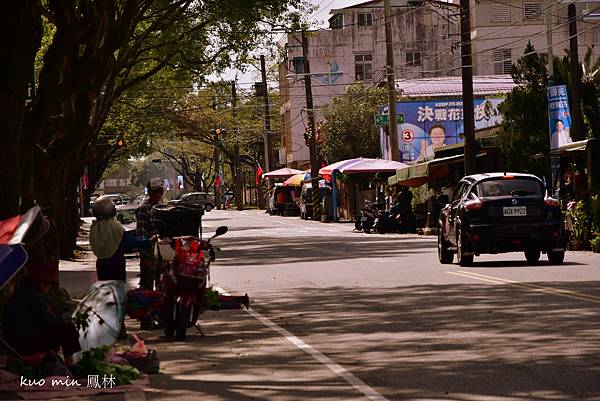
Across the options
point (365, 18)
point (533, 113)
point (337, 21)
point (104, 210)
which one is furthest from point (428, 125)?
point (104, 210)

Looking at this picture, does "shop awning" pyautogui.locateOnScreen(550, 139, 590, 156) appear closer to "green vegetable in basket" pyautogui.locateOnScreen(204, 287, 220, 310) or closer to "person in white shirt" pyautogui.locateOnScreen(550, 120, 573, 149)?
"person in white shirt" pyautogui.locateOnScreen(550, 120, 573, 149)

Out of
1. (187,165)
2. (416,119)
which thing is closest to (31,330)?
(416,119)

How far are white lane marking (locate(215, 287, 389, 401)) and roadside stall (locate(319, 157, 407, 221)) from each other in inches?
1493

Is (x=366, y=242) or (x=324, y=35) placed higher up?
(x=324, y=35)

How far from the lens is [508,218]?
24.4 m

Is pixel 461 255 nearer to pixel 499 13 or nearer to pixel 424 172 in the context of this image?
pixel 424 172

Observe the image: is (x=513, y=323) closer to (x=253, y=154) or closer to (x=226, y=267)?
(x=226, y=267)

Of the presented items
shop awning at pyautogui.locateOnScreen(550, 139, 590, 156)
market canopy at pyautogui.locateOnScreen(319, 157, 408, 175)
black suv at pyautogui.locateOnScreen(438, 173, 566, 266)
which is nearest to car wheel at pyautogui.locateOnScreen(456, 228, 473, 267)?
black suv at pyautogui.locateOnScreen(438, 173, 566, 266)

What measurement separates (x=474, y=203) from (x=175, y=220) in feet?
30.9

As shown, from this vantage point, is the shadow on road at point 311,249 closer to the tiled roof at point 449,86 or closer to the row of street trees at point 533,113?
the row of street trees at point 533,113

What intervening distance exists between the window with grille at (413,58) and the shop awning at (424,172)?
158 ft

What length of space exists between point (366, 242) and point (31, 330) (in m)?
29.2

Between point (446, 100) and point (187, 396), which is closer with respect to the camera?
point (187, 396)

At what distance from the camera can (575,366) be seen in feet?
36.2
